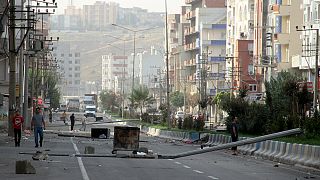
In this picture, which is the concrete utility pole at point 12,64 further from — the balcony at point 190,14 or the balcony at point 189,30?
the balcony at point 190,14

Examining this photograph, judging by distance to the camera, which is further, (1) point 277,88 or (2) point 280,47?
(2) point 280,47

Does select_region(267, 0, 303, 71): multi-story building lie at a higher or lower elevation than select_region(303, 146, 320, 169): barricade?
higher

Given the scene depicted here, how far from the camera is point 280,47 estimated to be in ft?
351

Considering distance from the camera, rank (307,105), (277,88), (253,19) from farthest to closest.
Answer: (253,19), (277,88), (307,105)

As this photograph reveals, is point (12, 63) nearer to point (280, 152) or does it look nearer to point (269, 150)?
point (269, 150)

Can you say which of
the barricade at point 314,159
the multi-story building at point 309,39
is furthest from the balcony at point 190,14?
the barricade at point 314,159

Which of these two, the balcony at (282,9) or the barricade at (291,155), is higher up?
the balcony at (282,9)

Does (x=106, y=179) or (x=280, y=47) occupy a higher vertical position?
(x=280, y=47)

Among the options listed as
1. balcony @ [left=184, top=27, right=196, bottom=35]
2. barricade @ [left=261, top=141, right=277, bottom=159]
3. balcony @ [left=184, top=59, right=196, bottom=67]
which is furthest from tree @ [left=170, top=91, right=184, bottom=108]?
barricade @ [left=261, top=141, right=277, bottom=159]

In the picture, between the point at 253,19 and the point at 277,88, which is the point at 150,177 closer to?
the point at 277,88

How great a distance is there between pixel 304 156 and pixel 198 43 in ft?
460

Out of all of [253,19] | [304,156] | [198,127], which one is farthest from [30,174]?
[253,19]

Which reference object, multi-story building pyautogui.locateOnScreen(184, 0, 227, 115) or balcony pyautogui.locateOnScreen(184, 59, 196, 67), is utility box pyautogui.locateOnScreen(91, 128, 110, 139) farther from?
balcony pyautogui.locateOnScreen(184, 59, 196, 67)

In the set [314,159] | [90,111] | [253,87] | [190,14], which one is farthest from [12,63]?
[190,14]
